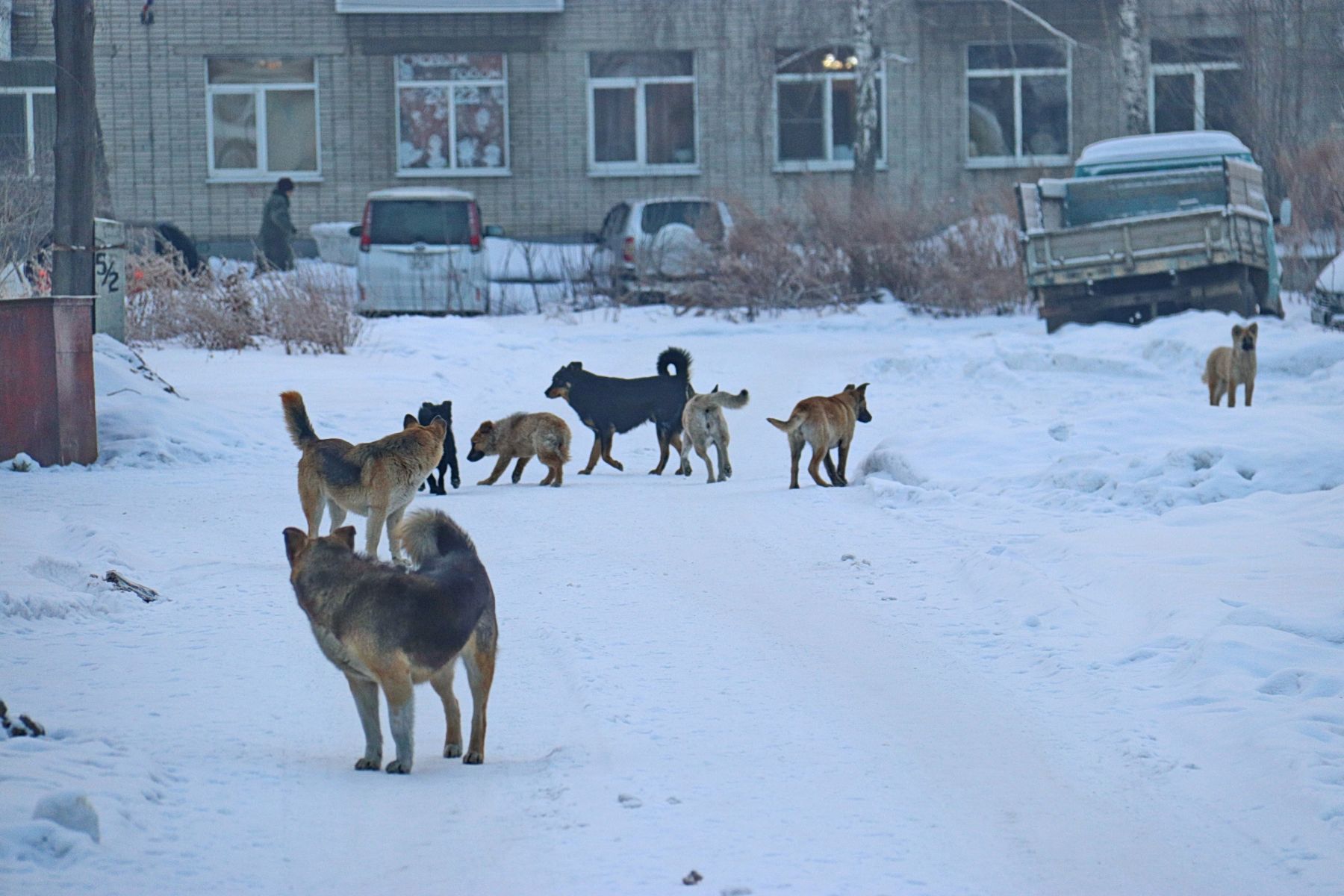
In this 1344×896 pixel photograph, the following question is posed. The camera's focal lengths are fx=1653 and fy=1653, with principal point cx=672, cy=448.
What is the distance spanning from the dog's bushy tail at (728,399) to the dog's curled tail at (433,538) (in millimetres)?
6969

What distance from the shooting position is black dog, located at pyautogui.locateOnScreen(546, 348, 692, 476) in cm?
1305

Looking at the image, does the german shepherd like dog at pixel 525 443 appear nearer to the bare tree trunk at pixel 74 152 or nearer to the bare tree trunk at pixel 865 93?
the bare tree trunk at pixel 74 152

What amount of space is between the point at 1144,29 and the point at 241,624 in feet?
99.6

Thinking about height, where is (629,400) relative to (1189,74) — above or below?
below

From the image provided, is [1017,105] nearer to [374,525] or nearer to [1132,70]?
[1132,70]

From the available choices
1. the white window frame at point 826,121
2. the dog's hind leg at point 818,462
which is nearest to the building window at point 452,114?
the white window frame at point 826,121

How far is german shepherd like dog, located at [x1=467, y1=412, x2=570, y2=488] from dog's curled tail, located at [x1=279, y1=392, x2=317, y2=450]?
3470 mm

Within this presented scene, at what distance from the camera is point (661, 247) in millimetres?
26750

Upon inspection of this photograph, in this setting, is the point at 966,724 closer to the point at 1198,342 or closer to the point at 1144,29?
the point at 1198,342

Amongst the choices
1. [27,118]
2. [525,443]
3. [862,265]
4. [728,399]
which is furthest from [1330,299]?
[27,118]

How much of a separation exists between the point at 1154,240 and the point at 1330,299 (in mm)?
2271

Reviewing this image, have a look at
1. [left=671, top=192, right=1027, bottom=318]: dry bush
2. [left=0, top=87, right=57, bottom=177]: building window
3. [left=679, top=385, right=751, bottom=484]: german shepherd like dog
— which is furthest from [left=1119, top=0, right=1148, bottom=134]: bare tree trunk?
[left=679, top=385, right=751, bottom=484]: german shepherd like dog

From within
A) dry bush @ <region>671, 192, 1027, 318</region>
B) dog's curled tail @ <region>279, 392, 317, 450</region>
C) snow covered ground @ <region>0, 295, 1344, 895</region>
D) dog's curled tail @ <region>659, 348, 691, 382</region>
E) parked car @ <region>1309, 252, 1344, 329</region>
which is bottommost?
snow covered ground @ <region>0, 295, 1344, 895</region>

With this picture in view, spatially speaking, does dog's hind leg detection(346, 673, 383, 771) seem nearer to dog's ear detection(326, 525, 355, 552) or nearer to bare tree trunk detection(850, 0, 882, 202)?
dog's ear detection(326, 525, 355, 552)
